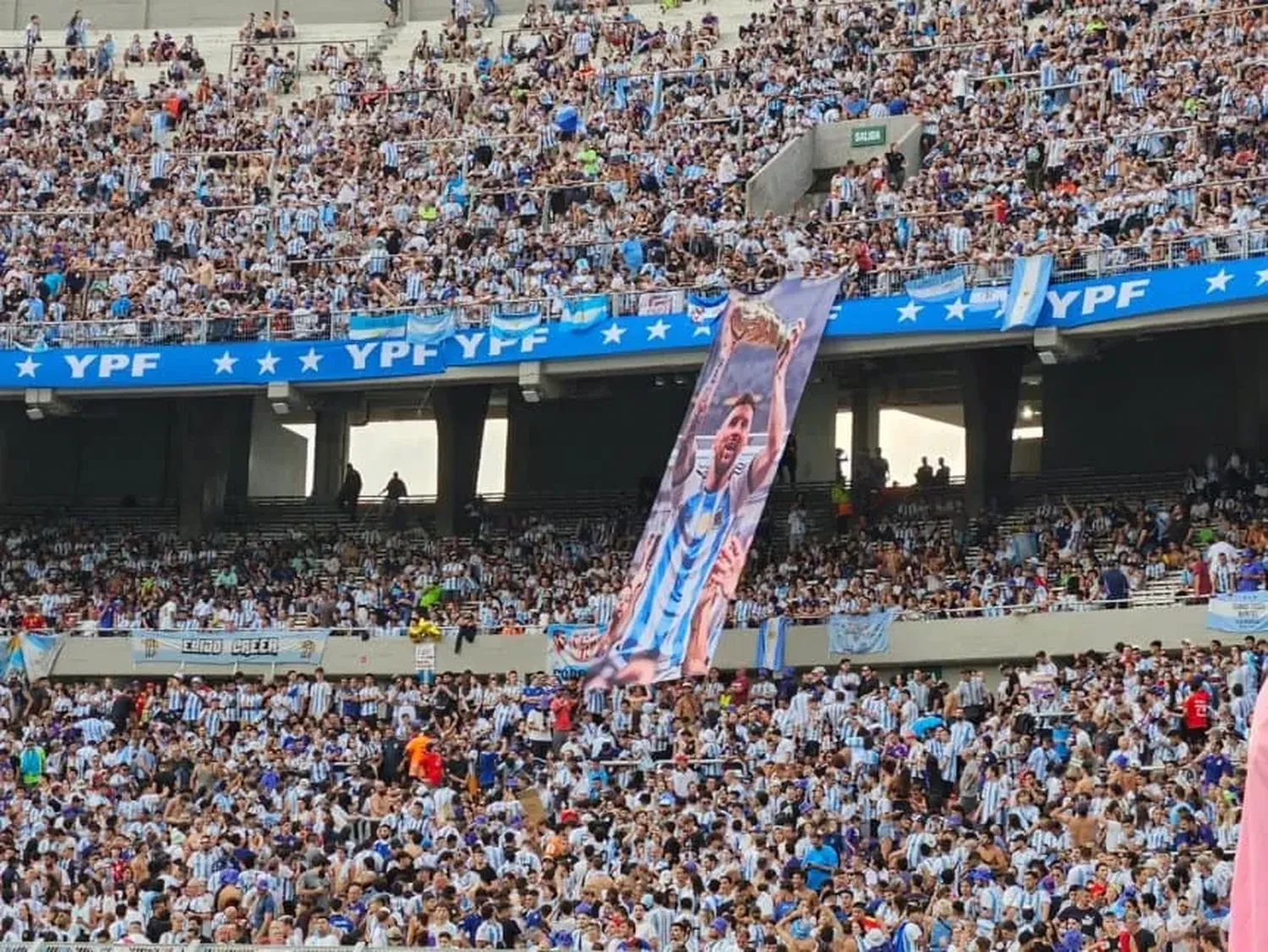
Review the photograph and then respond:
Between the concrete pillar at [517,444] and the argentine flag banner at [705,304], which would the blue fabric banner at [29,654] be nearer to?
the concrete pillar at [517,444]

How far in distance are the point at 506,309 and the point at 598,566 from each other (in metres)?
3.84

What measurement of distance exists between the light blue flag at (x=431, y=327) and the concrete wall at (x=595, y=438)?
457 centimetres

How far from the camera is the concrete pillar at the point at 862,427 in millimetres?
34156

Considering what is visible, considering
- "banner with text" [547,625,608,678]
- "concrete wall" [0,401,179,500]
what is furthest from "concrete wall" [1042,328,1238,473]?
"concrete wall" [0,401,179,500]

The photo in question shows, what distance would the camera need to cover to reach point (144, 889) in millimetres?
21266

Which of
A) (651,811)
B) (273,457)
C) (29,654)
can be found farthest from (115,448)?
(651,811)

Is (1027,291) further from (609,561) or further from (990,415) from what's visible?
(609,561)

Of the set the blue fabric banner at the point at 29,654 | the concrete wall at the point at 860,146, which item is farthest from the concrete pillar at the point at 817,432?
the blue fabric banner at the point at 29,654

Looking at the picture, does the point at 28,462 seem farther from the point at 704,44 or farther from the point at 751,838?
the point at 751,838

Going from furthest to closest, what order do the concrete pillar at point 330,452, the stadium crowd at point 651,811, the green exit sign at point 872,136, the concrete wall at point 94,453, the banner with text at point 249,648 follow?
the concrete wall at point 94,453
the concrete pillar at point 330,452
the green exit sign at point 872,136
the banner with text at point 249,648
the stadium crowd at point 651,811

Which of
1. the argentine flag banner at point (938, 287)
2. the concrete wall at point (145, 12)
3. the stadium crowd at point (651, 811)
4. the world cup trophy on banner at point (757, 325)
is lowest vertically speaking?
the stadium crowd at point (651, 811)

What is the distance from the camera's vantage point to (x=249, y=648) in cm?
3166

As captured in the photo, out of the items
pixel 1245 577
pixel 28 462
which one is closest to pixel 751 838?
pixel 1245 577

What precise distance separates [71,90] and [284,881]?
81.6 ft
